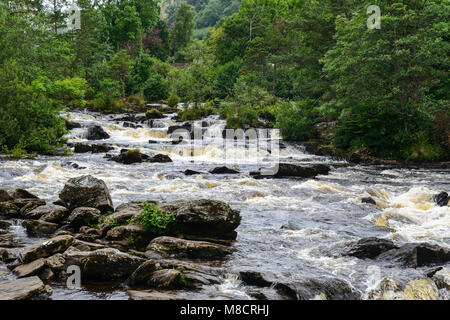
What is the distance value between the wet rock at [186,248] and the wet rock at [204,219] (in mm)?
581

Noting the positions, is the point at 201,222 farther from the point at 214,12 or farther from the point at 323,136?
the point at 214,12

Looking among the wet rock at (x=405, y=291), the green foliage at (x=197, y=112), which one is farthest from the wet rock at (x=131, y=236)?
the green foliage at (x=197, y=112)

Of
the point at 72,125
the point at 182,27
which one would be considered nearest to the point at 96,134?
the point at 72,125

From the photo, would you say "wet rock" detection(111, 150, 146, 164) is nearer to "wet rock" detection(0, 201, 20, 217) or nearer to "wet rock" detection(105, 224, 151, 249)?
"wet rock" detection(0, 201, 20, 217)

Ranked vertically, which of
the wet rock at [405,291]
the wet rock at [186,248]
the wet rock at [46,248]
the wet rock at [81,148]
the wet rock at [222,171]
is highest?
A: the wet rock at [81,148]

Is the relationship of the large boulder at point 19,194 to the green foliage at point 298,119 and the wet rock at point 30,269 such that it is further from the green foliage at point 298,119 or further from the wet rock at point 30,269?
the green foliage at point 298,119

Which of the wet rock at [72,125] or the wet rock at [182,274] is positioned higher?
the wet rock at [72,125]

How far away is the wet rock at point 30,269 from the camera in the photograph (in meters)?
6.34

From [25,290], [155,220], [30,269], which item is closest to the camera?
[25,290]

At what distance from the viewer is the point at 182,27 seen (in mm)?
79750

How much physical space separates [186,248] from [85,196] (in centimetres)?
396

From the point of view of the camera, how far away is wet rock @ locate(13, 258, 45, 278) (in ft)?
20.8

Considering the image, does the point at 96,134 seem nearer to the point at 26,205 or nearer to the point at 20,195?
the point at 20,195
